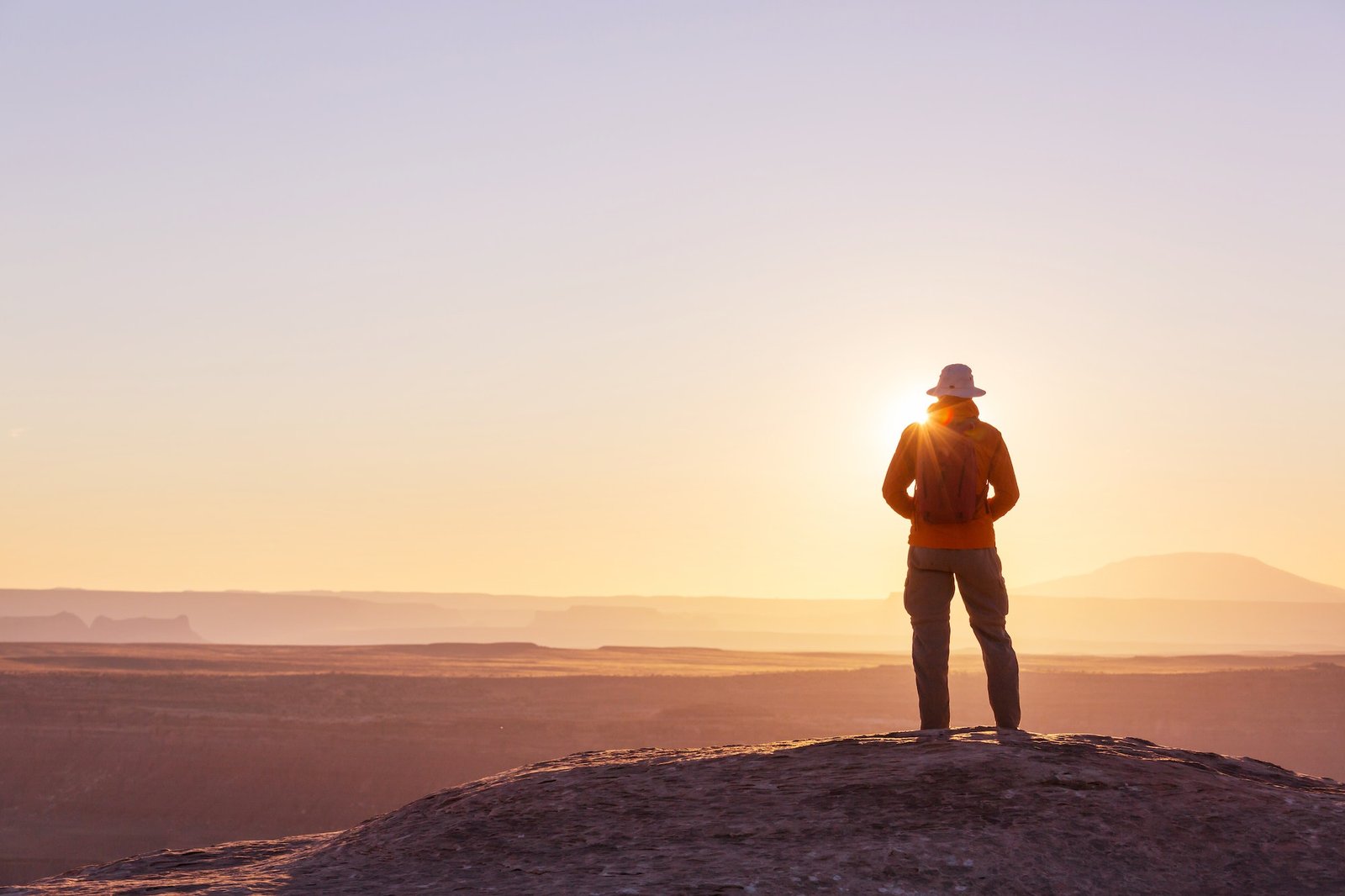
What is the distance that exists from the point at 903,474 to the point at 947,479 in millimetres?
351

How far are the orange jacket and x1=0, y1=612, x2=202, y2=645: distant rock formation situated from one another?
16443 cm

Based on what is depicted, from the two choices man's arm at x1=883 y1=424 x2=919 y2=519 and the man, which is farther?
man's arm at x1=883 y1=424 x2=919 y2=519

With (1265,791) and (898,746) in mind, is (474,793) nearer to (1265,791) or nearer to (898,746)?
(898,746)

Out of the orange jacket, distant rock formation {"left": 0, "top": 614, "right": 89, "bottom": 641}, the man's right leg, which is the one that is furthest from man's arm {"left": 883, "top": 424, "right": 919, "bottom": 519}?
distant rock formation {"left": 0, "top": 614, "right": 89, "bottom": 641}

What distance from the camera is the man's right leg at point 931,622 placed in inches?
277

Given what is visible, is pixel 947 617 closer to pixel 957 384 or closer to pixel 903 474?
pixel 903 474

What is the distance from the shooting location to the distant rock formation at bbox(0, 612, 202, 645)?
16000cm

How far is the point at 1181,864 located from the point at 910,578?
2.50m

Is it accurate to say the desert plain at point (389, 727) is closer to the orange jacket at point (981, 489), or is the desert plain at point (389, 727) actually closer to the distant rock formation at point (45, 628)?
the orange jacket at point (981, 489)

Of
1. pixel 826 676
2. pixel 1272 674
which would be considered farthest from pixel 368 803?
pixel 1272 674

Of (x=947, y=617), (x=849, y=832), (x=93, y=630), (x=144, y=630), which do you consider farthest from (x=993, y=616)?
(x=93, y=630)

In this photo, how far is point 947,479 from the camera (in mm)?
6949

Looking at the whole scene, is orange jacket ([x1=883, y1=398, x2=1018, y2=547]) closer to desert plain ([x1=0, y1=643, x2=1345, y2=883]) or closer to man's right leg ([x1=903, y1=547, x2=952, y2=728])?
man's right leg ([x1=903, y1=547, x2=952, y2=728])

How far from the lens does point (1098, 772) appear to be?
559 cm
